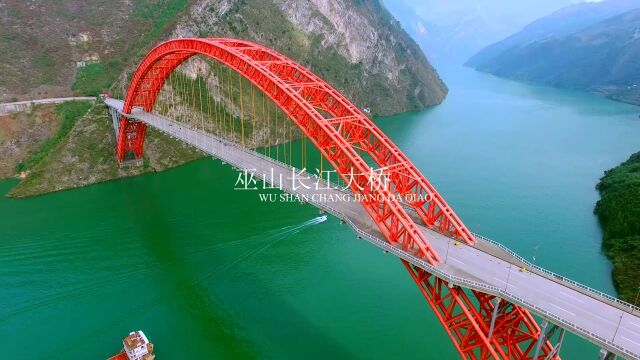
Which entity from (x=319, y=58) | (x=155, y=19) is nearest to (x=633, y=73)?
(x=319, y=58)

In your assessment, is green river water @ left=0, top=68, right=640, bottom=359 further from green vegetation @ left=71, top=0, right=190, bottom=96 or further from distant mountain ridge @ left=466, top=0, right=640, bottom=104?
distant mountain ridge @ left=466, top=0, right=640, bottom=104

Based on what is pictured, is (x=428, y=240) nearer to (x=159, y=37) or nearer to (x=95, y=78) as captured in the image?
(x=159, y=37)

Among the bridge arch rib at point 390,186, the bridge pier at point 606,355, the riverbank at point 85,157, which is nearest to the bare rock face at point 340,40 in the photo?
the riverbank at point 85,157

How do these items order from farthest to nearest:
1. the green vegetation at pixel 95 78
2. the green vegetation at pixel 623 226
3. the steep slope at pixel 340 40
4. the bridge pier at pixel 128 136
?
1. the steep slope at pixel 340 40
2. the green vegetation at pixel 95 78
3. the bridge pier at pixel 128 136
4. the green vegetation at pixel 623 226

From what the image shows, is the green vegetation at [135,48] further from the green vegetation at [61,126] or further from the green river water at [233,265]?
the green river water at [233,265]

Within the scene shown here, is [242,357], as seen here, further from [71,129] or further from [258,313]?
[71,129]
